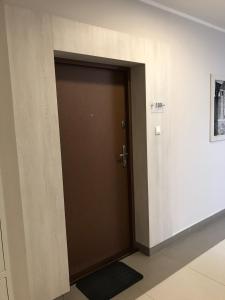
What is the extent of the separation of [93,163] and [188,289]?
1.38 m

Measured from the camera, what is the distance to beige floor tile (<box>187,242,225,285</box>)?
2301 millimetres

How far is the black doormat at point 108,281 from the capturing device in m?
2.13

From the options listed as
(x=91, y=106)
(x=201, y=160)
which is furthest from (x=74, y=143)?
(x=201, y=160)

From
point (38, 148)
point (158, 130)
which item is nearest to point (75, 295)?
point (38, 148)

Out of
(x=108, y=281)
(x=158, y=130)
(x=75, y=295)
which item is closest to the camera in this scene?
(x=75, y=295)

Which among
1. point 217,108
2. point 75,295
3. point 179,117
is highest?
point 217,108

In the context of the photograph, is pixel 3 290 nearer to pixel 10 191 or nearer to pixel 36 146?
pixel 10 191

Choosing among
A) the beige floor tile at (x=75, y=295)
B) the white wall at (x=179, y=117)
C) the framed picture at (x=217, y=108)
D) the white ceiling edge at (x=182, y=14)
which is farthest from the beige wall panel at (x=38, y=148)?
the framed picture at (x=217, y=108)

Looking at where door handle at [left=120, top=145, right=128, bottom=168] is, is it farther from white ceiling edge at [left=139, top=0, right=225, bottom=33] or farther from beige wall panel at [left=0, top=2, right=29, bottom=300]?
white ceiling edge at [left=139, top=0, right=225, bottom=33]

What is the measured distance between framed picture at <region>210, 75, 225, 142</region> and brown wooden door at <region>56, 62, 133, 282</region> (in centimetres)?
132

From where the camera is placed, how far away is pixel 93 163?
2.41 metres

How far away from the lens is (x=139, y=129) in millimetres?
2574

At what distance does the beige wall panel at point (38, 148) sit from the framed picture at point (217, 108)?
7.28 ft

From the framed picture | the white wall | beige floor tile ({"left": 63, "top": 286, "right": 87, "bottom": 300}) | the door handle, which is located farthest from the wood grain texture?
the framed picture
